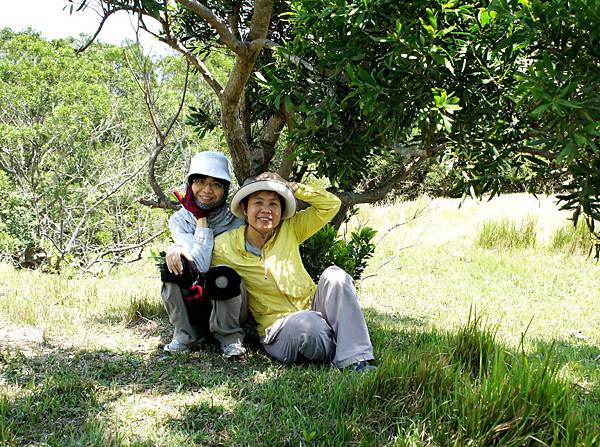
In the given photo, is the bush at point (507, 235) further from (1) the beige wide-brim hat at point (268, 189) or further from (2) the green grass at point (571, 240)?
(1) the beige wide-brim hat at point (268, 189)

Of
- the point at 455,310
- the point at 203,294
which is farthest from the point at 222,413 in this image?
the point at 455,310

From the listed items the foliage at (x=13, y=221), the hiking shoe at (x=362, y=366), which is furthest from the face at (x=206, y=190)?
the foliage at (x=13, y=221)

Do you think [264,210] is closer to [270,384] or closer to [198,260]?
[198,260]

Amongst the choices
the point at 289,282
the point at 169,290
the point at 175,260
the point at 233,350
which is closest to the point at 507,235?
the point at 289,282

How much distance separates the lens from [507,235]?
10805mm

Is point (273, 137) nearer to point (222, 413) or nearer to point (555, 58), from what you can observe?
point (222, 413)

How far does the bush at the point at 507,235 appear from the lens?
10.7m

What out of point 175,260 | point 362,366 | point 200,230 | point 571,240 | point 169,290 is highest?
point 200,230

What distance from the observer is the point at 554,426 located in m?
2.75

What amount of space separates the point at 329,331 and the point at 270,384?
56 cm

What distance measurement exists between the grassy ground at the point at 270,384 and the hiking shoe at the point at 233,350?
0.06m

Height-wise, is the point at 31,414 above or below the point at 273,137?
below

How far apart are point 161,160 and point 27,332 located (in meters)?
9.72

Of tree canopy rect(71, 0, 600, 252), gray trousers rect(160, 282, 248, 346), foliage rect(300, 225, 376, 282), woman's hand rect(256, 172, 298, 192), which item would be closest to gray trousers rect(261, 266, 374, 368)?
gray trousers rect(160, 282, 248, 346)
